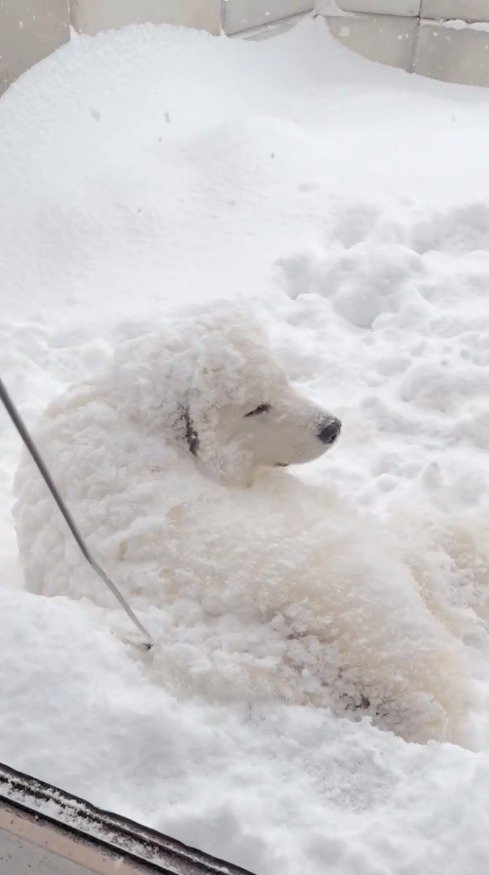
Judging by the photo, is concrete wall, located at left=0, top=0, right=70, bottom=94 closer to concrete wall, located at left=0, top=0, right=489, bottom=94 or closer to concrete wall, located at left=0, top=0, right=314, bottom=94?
concrete wall, located at left=0, top=0, right=314, bottom=94

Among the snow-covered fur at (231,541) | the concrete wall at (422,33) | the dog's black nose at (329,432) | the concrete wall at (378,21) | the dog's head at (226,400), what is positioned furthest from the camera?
the concrete wall at (422,33)

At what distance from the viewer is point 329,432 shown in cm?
219

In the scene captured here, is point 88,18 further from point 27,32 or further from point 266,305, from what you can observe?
point 266,305

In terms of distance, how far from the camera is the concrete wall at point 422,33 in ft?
21.7

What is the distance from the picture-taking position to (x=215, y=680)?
5.32 feet

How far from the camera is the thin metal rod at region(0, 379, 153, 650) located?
1.21 meters

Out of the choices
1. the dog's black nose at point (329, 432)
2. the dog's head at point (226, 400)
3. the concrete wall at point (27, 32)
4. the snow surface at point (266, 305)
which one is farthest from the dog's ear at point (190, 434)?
the concrete wall at point (27, 32)

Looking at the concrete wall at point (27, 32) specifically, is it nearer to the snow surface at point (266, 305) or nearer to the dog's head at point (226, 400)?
the snow surface at point (266, 305)

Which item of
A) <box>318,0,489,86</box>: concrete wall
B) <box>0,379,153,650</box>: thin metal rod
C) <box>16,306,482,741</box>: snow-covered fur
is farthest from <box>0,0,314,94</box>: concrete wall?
<box>0,379,153,650</box>: thin metal rod

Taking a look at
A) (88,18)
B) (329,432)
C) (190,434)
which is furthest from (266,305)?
(88,18)

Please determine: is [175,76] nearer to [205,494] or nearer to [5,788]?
[205,494]

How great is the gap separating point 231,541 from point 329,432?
1.71ft

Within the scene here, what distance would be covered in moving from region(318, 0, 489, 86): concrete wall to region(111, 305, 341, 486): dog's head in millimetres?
5652

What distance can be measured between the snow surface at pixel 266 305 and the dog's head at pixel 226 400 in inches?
21.1
